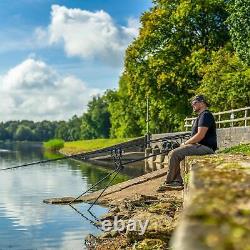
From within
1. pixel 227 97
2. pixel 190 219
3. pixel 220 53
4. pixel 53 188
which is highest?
pixel 220 53

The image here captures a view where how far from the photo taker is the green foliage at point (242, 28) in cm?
3186

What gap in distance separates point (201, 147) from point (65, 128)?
16625 cm

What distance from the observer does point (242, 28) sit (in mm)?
32781

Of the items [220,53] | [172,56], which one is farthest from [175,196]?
[172,56]

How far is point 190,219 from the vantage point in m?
2.38

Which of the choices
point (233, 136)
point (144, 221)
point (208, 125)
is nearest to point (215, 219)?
point (144, 221)

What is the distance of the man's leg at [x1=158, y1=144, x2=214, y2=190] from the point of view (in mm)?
11688

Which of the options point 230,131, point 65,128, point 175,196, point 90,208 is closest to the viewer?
point 175,196

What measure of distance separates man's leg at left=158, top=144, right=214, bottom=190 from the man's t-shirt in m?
0.16

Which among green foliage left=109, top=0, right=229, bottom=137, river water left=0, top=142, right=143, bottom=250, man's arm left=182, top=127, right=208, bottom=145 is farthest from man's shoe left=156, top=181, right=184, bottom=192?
green foliage left=109, top=0, right=229, bottom=137

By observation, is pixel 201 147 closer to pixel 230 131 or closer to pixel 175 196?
pixel 175 196

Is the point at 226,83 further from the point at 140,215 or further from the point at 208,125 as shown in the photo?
the point at 140,215

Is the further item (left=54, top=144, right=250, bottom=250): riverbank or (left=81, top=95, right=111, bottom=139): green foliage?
(left=81, top=95, right=111, bottom=139): green foliage

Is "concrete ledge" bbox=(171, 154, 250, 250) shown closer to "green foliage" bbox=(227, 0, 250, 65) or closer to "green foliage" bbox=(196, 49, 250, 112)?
"green foliage" bbox=(227, 0, 250, 65)
